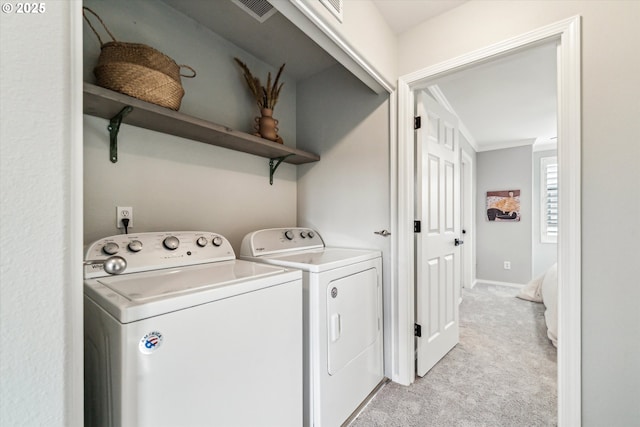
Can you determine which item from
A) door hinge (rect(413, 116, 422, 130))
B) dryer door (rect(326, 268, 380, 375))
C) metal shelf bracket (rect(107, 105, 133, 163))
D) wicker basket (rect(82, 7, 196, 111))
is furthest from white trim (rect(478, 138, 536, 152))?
metal shelf bracket (rect(107, 105, 133, 163))

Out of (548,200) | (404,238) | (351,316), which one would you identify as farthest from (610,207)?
(548,200)

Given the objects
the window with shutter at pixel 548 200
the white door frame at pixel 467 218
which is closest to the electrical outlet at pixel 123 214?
the white door frame at pixel 467 218

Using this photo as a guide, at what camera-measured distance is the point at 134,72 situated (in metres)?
1.15

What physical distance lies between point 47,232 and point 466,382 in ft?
7.57

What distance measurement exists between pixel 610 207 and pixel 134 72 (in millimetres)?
2166

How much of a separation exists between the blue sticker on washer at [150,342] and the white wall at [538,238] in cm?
544

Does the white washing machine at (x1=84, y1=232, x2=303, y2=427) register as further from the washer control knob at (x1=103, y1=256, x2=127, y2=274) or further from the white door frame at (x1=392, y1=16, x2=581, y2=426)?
the white door frame at (x1=392, y1=16, x2=581, y2=426)

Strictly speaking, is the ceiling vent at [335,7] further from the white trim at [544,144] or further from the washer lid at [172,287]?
the white trim at [544,144]

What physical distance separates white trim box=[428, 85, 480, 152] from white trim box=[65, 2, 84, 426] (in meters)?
2.39

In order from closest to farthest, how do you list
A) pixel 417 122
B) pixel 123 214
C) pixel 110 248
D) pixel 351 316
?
pixel 110 248 → pixel 123 214 → pixel 351 316 → pixel 417 122

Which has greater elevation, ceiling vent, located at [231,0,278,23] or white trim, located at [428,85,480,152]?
white trim, located at [428,85,480,152]

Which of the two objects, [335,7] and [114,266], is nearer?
[114,266]

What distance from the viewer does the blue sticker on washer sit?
2.38 ft

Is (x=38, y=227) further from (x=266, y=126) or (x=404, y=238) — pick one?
(x=404, y=238)
